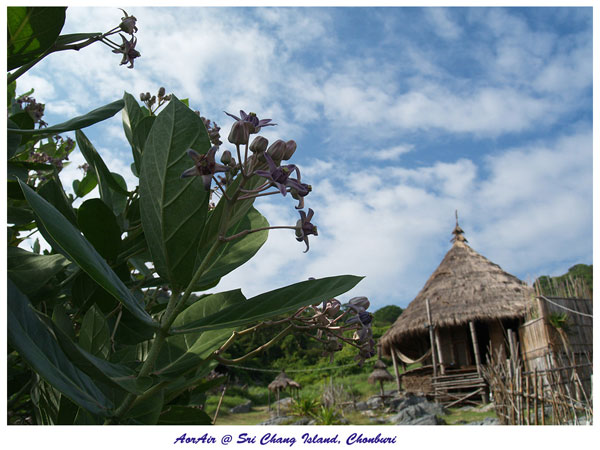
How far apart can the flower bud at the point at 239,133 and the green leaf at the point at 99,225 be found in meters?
0.38

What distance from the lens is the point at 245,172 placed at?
2.35ft

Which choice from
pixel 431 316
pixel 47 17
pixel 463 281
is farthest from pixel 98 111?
pixel 463 281

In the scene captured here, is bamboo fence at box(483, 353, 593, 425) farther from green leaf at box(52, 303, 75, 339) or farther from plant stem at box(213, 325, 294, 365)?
green leaf at box(52, 303, 75, 339)

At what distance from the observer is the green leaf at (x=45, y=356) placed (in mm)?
626

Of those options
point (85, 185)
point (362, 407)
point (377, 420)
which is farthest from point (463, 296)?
point (85, 185)

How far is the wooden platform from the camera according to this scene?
594 inches

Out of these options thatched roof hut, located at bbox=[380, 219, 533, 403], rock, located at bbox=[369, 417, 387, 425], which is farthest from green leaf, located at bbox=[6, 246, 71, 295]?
thatched roof hut, located at bbox=[380, 219, 533, 403]

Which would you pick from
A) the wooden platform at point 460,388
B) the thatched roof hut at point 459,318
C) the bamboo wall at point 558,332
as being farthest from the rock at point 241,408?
the bamboo wall at point 558,332

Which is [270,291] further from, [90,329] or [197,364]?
[90,329]

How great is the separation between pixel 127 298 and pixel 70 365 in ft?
0.46

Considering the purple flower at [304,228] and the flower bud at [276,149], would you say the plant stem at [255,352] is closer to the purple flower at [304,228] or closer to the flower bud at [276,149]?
the purple flower at [304,228]

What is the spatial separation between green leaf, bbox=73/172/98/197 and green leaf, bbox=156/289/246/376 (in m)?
1.12
